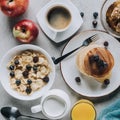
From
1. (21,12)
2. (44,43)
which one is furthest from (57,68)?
(21,12)

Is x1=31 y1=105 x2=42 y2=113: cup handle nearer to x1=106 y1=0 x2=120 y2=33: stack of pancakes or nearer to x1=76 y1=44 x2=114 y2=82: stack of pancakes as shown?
x1=76 y1=44 x2=114 y2=82: stack of pancakes

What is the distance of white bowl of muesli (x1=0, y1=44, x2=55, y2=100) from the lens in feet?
5.79

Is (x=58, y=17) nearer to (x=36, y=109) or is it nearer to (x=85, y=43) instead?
(x=85, y=43)

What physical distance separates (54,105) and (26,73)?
12 cm

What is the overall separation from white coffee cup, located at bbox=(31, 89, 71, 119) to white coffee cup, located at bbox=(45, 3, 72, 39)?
165 millimetres

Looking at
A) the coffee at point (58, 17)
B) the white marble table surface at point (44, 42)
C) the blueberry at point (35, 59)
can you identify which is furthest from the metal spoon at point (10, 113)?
the coffee at point (58, 17)

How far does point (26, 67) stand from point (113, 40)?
0.84 feet

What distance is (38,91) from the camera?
1771mm

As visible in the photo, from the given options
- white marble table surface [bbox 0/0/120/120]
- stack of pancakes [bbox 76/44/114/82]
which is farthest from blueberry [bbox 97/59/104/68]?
white marble table surface [bbox 0/0/120/120]

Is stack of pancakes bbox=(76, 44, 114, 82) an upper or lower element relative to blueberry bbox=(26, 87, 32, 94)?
upper

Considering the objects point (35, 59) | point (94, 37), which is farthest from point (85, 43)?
point (35, 59)

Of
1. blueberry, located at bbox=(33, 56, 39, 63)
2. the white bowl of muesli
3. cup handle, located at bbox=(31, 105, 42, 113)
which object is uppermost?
blueberry, located at bbox=(33, 56, 39, 63)

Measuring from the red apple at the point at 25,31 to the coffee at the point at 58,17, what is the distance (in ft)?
0.18

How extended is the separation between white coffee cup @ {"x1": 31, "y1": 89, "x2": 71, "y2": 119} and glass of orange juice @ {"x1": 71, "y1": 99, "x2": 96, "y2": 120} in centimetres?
3
